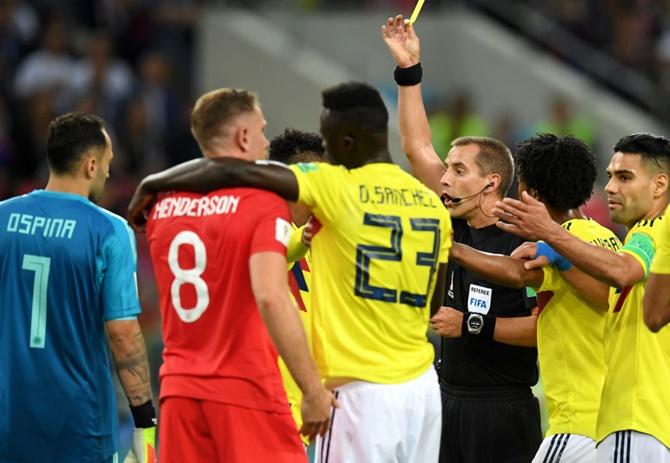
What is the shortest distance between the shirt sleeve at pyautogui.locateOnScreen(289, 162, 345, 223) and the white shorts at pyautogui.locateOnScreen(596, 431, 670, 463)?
184cm

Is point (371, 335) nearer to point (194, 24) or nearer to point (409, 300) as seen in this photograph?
point (409, 300)

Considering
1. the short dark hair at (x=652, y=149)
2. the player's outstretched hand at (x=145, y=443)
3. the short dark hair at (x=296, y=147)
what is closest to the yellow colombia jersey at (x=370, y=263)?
the player's outstretched hand at (x=145, y=443)

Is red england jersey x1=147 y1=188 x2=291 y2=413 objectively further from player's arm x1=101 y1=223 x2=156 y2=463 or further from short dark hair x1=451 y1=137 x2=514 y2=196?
short dark hair x1=451 y1=137 x2=514 y2=196

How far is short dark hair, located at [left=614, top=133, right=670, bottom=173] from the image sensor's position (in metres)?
6.97

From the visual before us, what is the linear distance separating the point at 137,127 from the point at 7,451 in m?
9.51

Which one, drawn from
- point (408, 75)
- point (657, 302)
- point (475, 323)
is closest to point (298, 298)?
point (475, 323)

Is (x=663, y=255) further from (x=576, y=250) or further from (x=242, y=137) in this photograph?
(x=242, y=137)

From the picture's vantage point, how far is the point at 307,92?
58.6ft

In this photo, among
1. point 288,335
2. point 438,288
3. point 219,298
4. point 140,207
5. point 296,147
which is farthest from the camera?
point 296,147

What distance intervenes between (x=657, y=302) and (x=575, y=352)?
1223 mm

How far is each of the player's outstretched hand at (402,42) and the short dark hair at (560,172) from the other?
87cm

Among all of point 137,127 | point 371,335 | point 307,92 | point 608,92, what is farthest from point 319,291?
point 608,92

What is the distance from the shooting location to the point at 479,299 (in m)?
7.74

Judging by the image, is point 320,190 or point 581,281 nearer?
point 320,190
